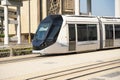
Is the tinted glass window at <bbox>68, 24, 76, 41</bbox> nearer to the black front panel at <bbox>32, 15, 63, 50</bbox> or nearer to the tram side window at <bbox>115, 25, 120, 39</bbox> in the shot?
the black front panel at <bbox>32, 15, 63, 50</bbox>

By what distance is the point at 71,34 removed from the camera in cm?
2303

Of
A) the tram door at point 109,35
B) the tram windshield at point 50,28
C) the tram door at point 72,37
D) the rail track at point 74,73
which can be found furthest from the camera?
the tram door at point 109,35

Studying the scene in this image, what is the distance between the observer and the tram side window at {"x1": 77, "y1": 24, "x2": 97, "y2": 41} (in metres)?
23.7

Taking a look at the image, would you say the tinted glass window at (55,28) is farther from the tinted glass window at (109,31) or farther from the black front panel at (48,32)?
the tinted glass window at (109,31)

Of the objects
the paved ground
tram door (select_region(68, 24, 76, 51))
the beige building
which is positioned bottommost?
the paved ground

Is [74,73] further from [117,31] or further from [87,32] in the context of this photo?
[117,31]

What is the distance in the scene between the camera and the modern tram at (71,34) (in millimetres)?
21828

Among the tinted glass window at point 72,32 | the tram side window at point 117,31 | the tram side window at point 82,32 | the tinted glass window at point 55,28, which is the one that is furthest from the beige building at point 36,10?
the tinted glass window at point 55,28

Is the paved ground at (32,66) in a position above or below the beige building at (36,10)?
below

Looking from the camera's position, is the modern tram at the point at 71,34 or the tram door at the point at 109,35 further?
the tram door at the point at 109,35

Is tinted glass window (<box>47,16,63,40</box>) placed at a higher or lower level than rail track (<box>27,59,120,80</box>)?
higher

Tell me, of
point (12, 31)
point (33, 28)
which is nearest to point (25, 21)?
point (33, 28)

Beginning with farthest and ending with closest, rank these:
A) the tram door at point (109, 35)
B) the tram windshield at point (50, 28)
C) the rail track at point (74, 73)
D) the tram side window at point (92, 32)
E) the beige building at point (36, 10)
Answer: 1. the beige building at point (36, 10)
2. the tram door at point (109, 35)
3. the tram side window at point (92, 32)
4. the tram windshield at point (50, 28)
5. the rail track at point (74, 73)

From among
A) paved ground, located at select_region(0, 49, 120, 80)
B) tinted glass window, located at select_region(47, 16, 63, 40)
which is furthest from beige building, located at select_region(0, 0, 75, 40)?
paved ground, located at select_region(0, 49, 120, 80)
